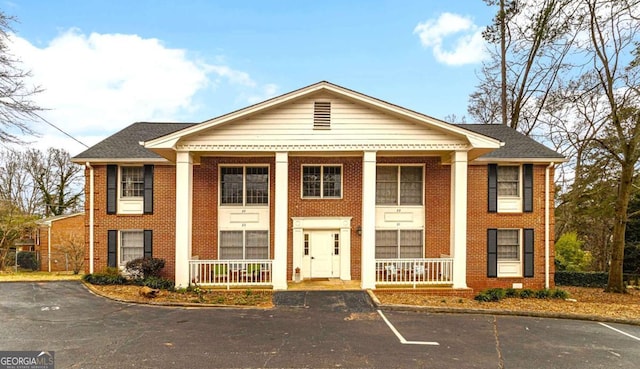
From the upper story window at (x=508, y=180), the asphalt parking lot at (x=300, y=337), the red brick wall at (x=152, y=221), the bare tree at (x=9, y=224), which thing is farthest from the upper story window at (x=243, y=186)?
the bare tree at (x=9, y=224)

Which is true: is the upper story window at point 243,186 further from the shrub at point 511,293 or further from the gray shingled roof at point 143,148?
the shrub at point 511,293

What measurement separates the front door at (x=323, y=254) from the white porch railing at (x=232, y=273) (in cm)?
181

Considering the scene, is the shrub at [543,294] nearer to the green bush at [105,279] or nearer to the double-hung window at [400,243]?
the double-hung window at [400,243]

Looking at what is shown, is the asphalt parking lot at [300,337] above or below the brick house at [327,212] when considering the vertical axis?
below

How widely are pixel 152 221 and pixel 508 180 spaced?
1381 centimetres

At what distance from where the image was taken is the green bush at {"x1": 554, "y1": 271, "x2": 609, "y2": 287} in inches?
742

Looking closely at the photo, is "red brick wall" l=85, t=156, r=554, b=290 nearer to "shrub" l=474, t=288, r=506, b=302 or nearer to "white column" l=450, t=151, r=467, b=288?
"shrub" l=474, t=288, r=506, b=302

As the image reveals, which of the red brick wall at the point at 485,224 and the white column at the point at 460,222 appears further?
the red brick wall at the point at 485,224

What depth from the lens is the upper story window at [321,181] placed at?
1366 cm

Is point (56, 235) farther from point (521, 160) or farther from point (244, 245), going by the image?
point (521, 160)

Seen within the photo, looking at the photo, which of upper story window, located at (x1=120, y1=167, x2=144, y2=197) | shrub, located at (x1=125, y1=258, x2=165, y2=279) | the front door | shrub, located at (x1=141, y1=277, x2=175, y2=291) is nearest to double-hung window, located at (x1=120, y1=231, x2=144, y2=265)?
shrub, located at (x1=125, y1=258, x2=165, y2=279)

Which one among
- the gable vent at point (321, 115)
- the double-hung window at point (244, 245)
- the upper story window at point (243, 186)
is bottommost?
the double-hung window at point (244, 245)

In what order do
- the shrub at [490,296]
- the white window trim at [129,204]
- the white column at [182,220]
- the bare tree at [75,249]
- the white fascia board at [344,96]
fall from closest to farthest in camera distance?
the white fascia board at [344,96] → the shrub at [490,296] → the white column at [182,220] → the white window trim at [129,204] → the bare tree at [75,249]

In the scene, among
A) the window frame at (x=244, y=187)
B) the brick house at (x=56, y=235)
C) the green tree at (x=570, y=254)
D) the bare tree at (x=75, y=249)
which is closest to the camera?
the window frame at (x=244, y=187)
